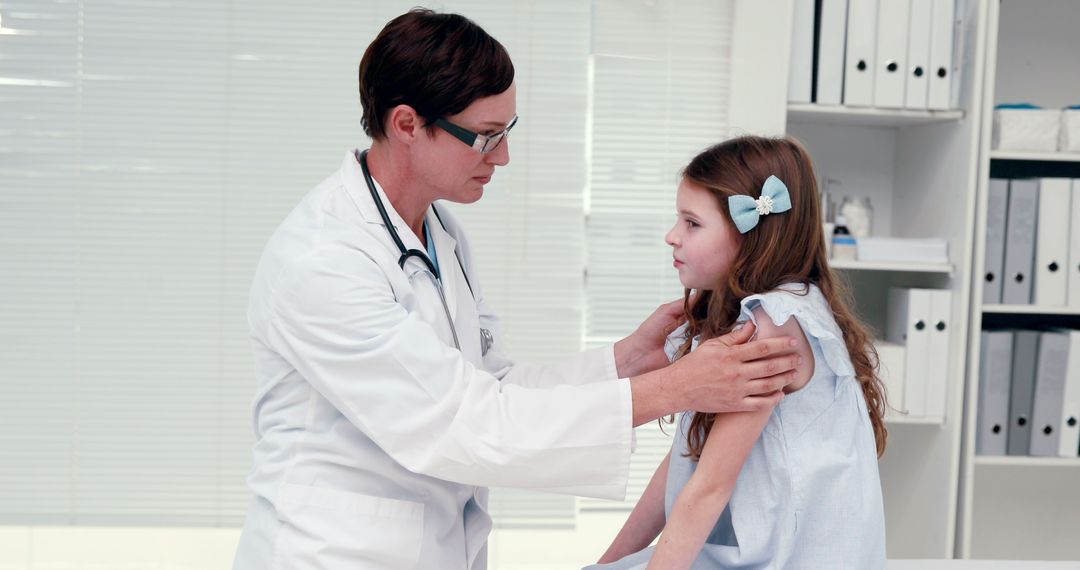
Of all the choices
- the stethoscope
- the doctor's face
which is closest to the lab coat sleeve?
the stethoscope

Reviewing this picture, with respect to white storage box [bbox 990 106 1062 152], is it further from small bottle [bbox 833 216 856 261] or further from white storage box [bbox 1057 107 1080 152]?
small bottle [bbox 833 216 856 261]

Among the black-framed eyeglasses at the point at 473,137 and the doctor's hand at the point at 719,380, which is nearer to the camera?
the doctor's hand at the point at 719,380

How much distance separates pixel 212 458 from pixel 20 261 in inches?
30.7

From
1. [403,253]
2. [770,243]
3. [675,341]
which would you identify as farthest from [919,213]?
[403,253]

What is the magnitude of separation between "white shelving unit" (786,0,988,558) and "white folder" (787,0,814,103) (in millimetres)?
47

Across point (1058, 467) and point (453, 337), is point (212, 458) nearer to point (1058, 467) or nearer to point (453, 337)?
point (453, 337)

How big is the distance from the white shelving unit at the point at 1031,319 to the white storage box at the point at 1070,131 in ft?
0.36

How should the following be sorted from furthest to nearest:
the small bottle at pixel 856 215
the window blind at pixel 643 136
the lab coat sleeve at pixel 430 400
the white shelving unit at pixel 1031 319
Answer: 1. the window blind at pixel 643 136
2. the white shelving unit at pixel 1031 319
3. the small bottle at pixel 856 215
4. the lab coat sleeve at pixel 430 400

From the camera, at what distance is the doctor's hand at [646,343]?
1.69 meters

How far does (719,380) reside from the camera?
1229 mm

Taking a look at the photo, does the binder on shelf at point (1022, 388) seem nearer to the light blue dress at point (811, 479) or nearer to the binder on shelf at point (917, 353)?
the binder on shelf at point (917, 353)

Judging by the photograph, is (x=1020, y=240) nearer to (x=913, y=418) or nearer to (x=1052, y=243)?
(x=1052, y=243)

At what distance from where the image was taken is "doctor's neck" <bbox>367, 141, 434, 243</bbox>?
145 centimetres

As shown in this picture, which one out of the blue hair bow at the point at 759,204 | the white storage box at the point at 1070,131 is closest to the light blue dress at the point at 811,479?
the blue hair bow at the point at 759,204
